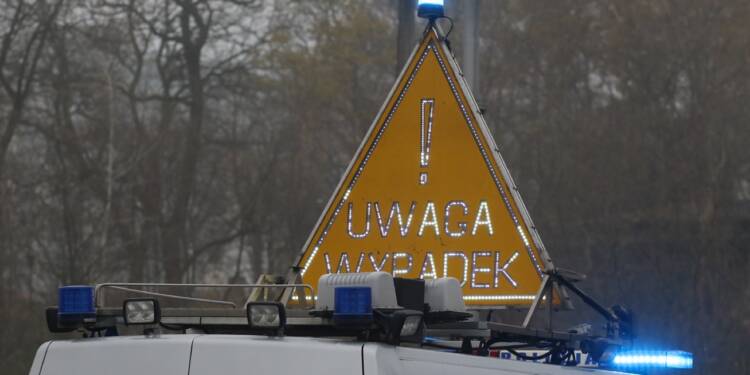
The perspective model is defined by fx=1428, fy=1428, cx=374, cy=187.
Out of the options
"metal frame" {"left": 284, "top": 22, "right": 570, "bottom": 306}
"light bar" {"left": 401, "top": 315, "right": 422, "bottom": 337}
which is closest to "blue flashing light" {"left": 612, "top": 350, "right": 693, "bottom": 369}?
"metal frame" {"left": 284, "top": 22, "right": 570, "bottom": 306}

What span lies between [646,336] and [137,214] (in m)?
11.4

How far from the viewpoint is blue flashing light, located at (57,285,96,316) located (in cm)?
498

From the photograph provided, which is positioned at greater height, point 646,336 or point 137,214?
point 137,214

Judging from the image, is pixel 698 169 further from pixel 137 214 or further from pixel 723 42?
pixel 137 214

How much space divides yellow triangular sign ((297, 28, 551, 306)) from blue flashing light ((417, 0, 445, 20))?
0.47ft

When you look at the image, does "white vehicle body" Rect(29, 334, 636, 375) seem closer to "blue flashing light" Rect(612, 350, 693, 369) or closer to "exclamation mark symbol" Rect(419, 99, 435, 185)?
"blue flashing light" Rect(612, 350, 693, 369)

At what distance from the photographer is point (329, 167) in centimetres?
3053

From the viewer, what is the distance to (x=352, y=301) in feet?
Result: 14.0

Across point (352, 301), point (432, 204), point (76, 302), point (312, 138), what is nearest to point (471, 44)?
point (432, 204)

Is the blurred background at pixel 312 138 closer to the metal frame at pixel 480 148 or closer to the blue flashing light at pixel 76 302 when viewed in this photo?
the metal frame at pixel 480 148

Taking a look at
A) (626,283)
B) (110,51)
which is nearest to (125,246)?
(110,51)

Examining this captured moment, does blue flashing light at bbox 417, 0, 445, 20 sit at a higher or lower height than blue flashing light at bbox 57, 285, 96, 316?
higher

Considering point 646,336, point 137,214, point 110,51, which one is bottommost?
point 646,336

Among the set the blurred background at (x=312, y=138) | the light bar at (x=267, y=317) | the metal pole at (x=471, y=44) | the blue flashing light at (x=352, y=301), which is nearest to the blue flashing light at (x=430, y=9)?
the metal pole at (x=471, y=44)
